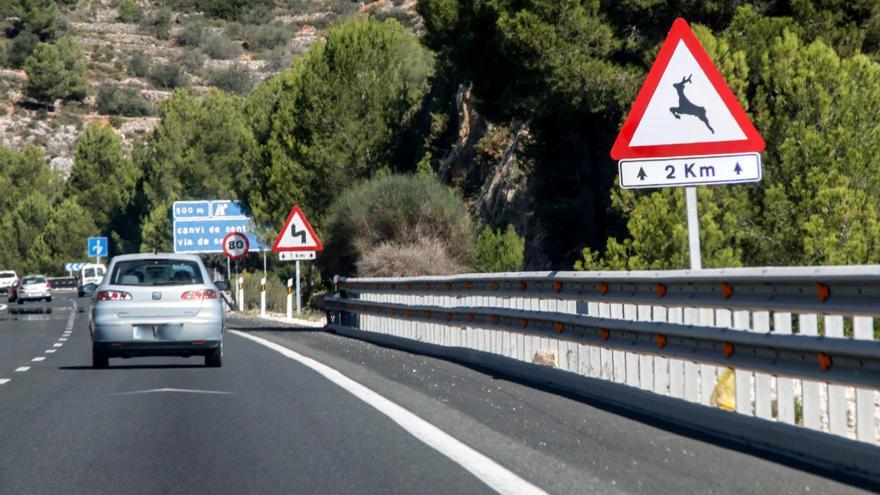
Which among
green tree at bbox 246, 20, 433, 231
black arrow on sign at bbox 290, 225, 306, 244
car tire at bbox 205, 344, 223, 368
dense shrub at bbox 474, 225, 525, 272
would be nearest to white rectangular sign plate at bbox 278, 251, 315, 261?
black arrow on sign at bbox 290, 225, 306, 244

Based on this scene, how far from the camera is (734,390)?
9.37 metres

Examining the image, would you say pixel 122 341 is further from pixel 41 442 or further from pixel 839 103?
pixel 839 103

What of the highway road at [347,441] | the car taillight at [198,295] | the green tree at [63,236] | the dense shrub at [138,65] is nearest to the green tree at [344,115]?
the car taillight at [198,295]

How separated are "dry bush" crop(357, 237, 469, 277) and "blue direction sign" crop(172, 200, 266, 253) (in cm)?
2366

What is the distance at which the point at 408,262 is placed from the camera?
34156 millimetres

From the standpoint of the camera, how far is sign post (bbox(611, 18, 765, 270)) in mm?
10469

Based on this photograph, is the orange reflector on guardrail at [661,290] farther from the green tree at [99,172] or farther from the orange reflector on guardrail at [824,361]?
the green tree at [99,172]

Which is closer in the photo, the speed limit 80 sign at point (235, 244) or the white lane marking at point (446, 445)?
the white lane marking at point (446, 445)

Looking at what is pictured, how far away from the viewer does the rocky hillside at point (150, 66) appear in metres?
154

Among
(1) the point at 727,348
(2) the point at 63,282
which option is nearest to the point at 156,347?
(1) the point at 727,348

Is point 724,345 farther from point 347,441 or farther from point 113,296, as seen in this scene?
point 113,296

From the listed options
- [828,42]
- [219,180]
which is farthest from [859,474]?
[219,180]

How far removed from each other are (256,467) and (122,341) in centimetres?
964

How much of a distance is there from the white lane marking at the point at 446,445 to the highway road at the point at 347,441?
14mm
